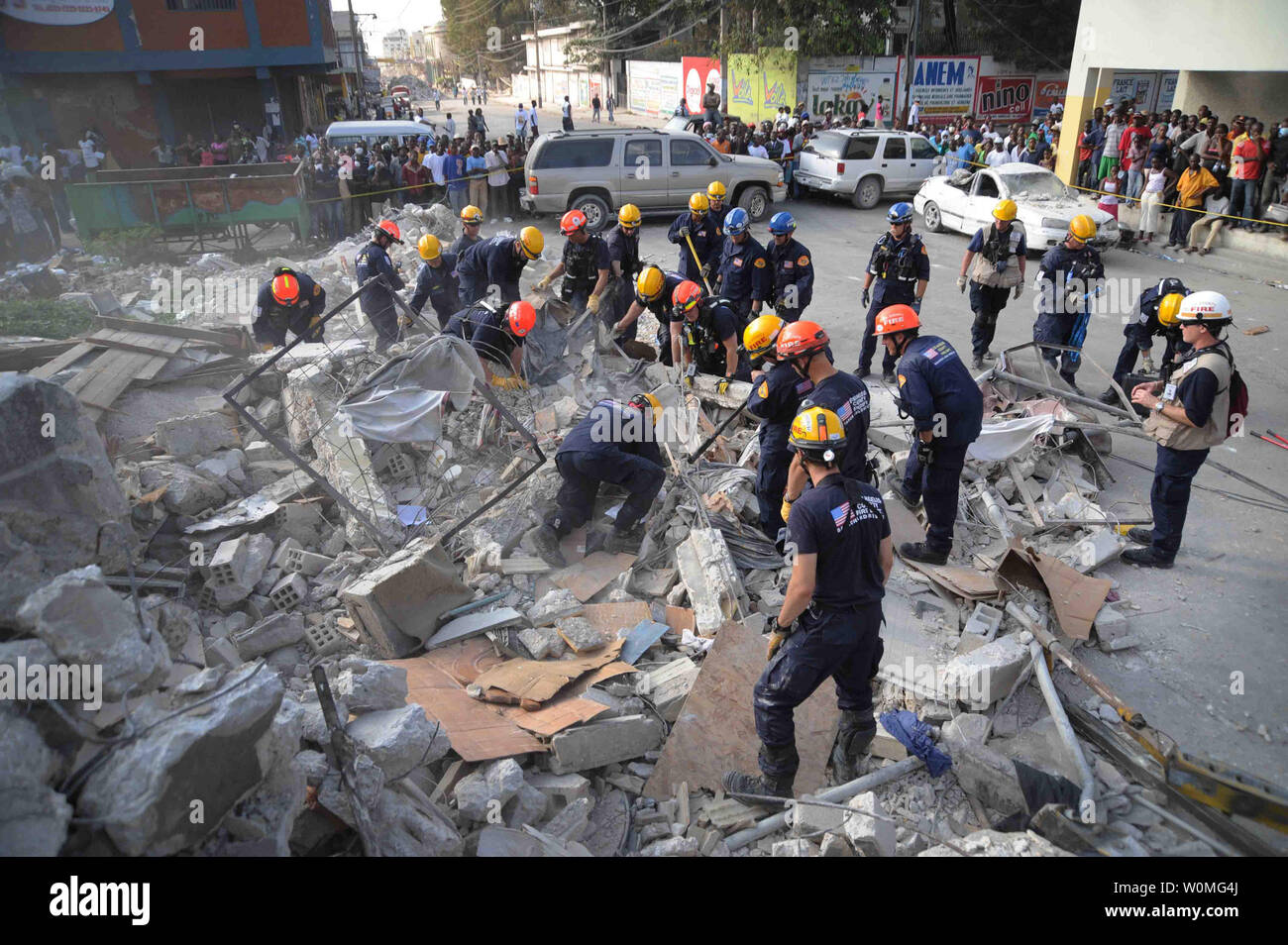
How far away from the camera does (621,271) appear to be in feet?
30.5

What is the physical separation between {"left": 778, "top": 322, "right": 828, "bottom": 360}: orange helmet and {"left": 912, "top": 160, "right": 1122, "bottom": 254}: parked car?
8820 mm

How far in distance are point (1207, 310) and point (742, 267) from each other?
4514mm

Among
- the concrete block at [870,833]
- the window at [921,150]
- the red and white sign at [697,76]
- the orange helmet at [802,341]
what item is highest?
the red and white sign at [697,76]

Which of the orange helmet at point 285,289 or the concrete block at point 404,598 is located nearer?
the concrete block at point 404,598

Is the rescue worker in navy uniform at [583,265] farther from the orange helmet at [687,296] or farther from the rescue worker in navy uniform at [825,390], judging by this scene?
the rescue worker in navy uniform at [825,390]

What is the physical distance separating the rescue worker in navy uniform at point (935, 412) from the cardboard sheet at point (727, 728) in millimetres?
1720

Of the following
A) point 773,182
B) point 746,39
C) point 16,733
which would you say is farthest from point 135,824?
point 746,39

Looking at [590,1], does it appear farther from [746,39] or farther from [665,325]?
[665,325]

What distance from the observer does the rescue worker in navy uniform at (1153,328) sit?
6.62m

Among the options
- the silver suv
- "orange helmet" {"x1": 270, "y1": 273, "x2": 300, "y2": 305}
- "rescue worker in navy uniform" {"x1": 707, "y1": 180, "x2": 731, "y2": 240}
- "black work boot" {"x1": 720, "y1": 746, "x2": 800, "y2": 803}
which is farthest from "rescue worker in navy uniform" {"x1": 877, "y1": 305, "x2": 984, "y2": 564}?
the silver suv

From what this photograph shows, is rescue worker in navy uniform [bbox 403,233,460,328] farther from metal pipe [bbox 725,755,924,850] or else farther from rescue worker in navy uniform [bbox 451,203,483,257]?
metal pipe [bbox 725,755,924,850]

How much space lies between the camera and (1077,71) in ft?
53.7

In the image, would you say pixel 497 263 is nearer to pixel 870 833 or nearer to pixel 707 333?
pixel 707 333

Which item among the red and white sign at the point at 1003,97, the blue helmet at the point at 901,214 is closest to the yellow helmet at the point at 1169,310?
the blue helmet at the point at 901,214
